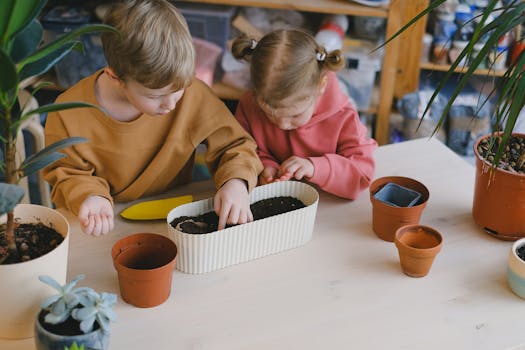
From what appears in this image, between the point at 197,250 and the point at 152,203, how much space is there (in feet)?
0.78

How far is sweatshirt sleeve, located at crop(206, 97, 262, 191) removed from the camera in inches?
50.4

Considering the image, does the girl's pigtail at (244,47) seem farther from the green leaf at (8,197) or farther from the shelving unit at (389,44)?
the shelving unit at (389,44)

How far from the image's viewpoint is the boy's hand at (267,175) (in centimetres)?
132

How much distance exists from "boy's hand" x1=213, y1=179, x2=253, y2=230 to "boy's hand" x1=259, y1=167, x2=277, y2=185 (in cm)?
15

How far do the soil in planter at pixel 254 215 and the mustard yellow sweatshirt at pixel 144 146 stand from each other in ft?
0.19

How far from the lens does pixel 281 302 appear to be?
1.04 metres

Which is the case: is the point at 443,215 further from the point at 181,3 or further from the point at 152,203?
the point at 181,3

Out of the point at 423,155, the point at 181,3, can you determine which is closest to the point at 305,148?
the point at 423,155

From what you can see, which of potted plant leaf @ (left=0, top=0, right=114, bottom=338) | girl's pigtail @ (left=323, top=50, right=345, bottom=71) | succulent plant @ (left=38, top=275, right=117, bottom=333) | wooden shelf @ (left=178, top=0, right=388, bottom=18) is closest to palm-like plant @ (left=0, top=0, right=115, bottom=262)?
potted plant leaf @ (left=0, top=0, right=114, bottom=338)

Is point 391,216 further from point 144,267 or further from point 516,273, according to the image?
point 144,267

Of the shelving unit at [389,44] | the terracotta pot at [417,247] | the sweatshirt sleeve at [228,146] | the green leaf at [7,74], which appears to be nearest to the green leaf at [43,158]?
the green leaf at [7,74]

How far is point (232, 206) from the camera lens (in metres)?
1.13

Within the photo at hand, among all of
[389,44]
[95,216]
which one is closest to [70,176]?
[95,216]

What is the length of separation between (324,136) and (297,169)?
0.15 meters
